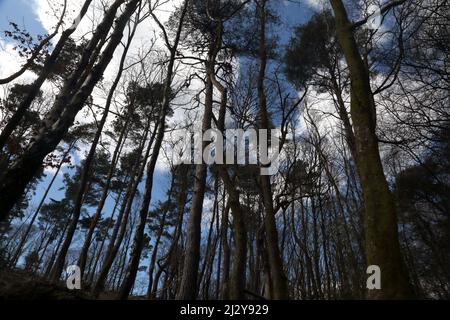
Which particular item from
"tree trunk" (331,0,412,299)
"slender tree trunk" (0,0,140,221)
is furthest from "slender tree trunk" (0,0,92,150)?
"tree trunk" (331,0,412,299)

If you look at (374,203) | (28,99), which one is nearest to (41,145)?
(374,203)

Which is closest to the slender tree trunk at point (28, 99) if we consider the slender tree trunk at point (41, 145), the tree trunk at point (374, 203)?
the slender tree trunk at point (41, 145)

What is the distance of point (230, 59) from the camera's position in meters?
7.81

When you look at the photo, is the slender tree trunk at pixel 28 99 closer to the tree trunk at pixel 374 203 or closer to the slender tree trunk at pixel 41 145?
the slender tree trunk at pixel 41 145

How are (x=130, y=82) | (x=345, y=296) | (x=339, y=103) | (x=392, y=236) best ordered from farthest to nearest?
(x=130, y=82) < (x=345, y=296) < (x=339, y=103) < (x=392, y=236)

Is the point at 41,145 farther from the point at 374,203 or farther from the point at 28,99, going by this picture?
the point at 28,99

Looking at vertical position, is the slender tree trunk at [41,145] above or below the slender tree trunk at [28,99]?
below

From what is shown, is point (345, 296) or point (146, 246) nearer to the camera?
point (345, 296)

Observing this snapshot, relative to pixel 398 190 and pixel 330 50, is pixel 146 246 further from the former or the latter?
pixel 330 50

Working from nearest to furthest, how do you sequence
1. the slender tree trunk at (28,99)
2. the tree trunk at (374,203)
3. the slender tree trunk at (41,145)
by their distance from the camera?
the tree trunk at (374,203)
the slender tree trunk at (41,145)
the slender tree trunk at (28,99)

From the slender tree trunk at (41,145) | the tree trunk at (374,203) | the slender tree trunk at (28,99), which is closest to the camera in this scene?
the tree trunk at (374,203)

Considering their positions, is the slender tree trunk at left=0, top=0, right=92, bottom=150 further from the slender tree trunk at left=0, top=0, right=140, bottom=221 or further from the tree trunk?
the tree trunk

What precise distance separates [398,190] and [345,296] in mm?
6171
